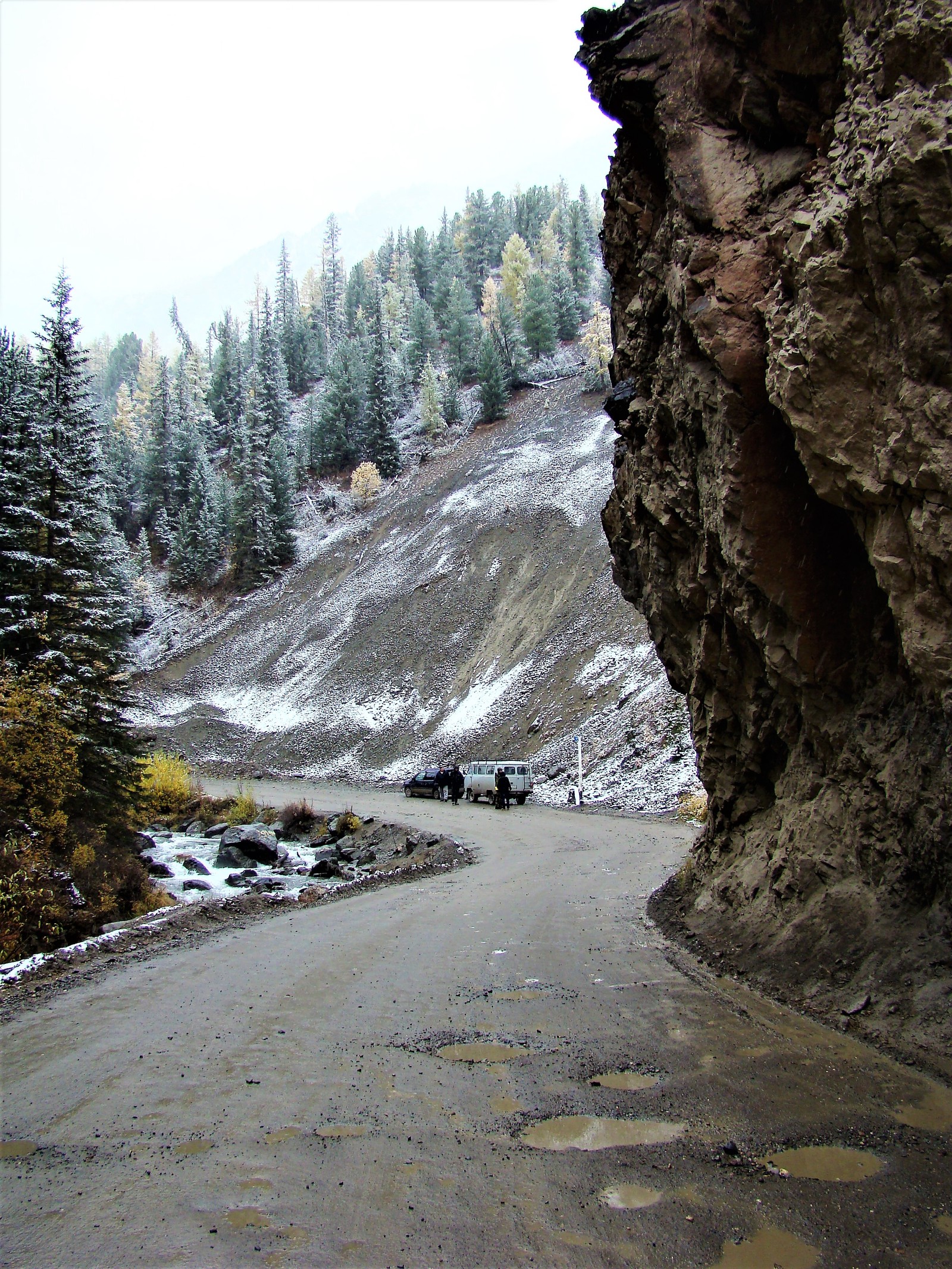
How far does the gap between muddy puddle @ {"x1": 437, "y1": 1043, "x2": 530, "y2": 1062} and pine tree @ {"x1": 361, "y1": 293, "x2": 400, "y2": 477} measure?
2839 inches

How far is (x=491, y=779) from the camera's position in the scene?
1186 inches

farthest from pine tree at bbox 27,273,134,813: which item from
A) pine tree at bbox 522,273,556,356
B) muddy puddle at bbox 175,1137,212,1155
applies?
pine tree at bbox 522,273,556,356

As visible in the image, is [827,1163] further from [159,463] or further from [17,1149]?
[159,463]

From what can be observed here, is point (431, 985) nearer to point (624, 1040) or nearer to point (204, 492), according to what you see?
point (624, 1040)

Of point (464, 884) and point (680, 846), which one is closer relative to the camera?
point (464, 884)

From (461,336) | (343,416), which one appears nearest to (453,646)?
(343,416)

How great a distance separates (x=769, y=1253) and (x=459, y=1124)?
6.53 feet

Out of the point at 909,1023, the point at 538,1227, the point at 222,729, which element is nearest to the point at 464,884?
the point at 909,1023

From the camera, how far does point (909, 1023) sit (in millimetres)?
5598

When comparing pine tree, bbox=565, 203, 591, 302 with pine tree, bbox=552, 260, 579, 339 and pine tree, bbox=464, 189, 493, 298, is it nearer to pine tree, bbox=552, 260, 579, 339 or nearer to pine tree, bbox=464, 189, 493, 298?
pine tree, bbox=552, 260, 579, 339

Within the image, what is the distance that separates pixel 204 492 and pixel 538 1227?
7504cm

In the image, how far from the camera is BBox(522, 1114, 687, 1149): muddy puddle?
14.6ft

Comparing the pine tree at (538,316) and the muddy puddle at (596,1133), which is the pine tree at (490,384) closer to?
the pine tree at (538,316)

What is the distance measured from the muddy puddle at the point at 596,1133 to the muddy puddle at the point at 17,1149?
9.95 ft
